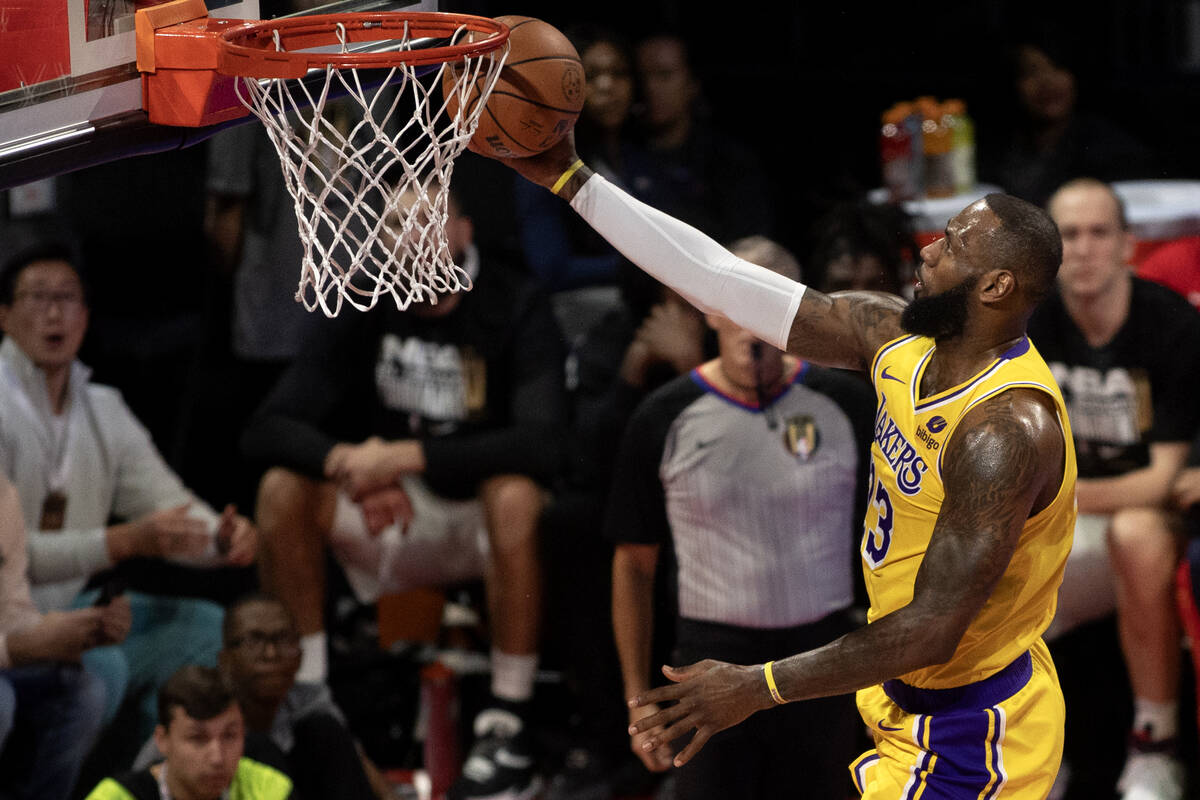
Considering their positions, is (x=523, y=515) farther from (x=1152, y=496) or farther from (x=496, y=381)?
(x=1152, y=496)

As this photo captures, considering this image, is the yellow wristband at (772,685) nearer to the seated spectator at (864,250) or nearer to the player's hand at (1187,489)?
the seated spectator at (864,250)

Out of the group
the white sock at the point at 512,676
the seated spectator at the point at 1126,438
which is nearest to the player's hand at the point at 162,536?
the white sock at the point at 512,676

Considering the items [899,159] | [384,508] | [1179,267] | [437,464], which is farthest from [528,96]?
[1179,267]

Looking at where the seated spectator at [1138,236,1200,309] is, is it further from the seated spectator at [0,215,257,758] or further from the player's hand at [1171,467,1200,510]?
the seated spectator at [0,215,257,758]

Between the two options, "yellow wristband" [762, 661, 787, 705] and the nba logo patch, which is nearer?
"yellow wristband" [762, 661, 787, 705]

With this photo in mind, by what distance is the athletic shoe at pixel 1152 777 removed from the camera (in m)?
5.01

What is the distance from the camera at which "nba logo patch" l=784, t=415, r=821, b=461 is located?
14.5 feet

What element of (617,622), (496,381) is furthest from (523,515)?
(617,622)

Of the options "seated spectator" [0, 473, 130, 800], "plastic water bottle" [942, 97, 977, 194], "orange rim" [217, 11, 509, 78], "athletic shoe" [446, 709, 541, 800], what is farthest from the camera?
"plastic water bottle" [942, 97, 977, 194]

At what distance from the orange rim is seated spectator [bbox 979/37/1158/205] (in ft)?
12.3

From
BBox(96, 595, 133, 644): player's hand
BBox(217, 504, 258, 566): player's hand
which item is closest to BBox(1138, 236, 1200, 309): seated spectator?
BBox(217, 504, 258, 566): player's hand

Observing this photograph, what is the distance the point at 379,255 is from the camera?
5773 millimetres

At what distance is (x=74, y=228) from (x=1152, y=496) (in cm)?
449

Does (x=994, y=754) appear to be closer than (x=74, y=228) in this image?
Yes
